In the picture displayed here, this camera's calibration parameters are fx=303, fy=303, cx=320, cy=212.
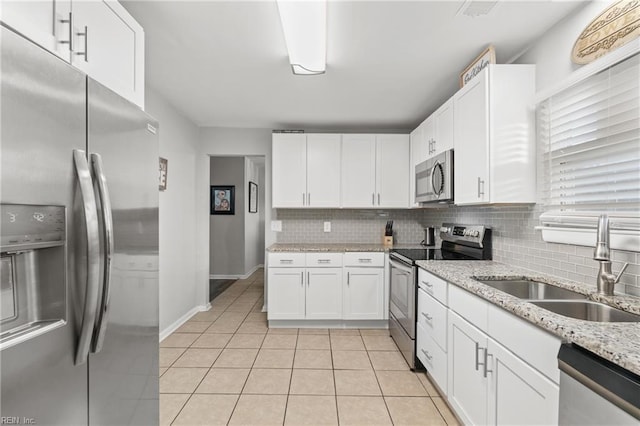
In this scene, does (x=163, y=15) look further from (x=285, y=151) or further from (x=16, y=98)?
(x=285, y=151)

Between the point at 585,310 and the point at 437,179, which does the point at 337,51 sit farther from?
the point at 585,310

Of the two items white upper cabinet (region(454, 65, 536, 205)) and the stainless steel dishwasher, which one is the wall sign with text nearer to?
white upper cabinet (region(454, 65, 536, 205))

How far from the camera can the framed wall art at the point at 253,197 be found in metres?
6.37

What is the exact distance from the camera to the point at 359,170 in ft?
12.3

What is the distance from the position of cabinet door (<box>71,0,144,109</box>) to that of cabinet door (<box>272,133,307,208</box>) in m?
2.26

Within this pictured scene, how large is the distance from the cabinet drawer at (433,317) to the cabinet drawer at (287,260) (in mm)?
1427

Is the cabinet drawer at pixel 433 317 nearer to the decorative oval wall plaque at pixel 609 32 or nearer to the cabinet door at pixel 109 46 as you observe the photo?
the decorative oval wall plaque at pixel 609 32

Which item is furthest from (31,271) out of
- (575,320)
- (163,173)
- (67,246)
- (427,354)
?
(163,173)

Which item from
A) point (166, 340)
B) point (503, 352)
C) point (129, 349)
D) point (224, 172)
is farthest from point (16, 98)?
point (224, 172)

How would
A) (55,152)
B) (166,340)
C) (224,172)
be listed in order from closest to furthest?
(55,152) → (166,340) → (224,172)

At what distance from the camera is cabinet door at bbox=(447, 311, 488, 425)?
1.55 metres

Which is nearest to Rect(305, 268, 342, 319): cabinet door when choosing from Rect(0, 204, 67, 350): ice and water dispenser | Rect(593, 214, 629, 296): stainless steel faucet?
Rect(593, 214, 629, 296): stainless steel faucet

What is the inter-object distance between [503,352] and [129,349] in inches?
62.8

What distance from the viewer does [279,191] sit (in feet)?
12.2
